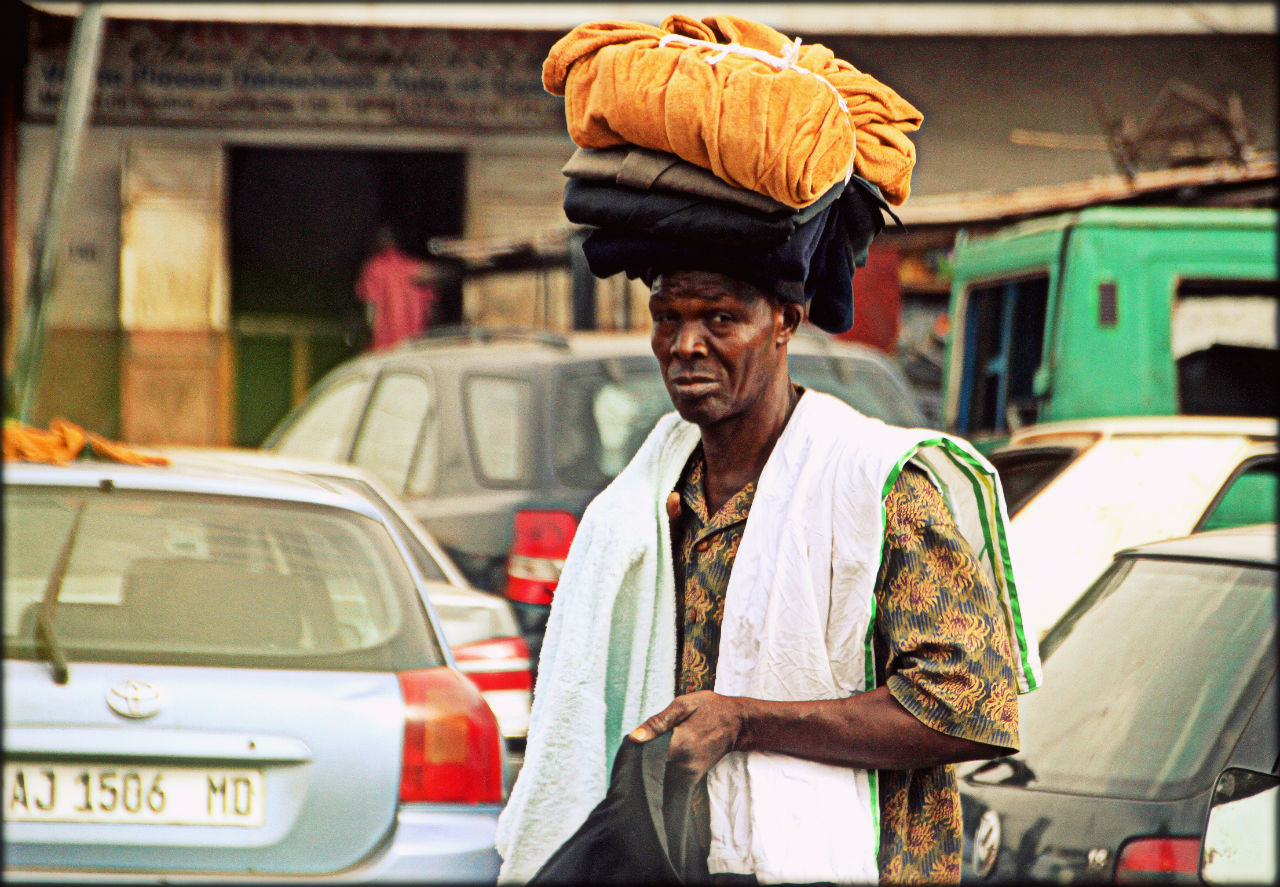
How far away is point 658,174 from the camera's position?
1.87 m

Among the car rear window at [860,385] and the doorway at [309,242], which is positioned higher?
the doorway at [309,242]

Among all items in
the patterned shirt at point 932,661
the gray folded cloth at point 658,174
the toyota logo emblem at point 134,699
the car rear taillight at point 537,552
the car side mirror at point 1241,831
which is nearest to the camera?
the patterned shirt at point 932,661

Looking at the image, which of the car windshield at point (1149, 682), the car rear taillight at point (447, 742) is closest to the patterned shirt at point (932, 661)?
the car windshield at point (1149, 682)

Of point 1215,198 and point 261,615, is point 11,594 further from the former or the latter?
point 1215,198

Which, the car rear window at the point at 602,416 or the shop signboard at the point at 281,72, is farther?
the shop signboard at the point at 281,72

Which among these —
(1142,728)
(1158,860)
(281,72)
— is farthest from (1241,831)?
(281,72)

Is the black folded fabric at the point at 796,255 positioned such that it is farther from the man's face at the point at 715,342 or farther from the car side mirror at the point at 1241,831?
the car side mirror at the point at 1241,831

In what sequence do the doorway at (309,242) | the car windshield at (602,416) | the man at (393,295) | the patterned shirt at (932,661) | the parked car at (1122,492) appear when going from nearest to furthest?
the patterned shirt at (932,661) < the parked car at (1122,492) < the car windshield at (602,416) < the man at (393,295) < the doorway at (309,242)

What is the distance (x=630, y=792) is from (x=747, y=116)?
2.73 ft

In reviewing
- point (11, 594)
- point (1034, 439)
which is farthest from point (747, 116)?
point (1034, 439)

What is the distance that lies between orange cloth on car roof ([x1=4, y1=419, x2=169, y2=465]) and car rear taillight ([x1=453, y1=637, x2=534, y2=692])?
126 centimetres

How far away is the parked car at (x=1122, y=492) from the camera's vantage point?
3.78m

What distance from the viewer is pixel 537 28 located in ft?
43.6

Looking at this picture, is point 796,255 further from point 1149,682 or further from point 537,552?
point 537,552
